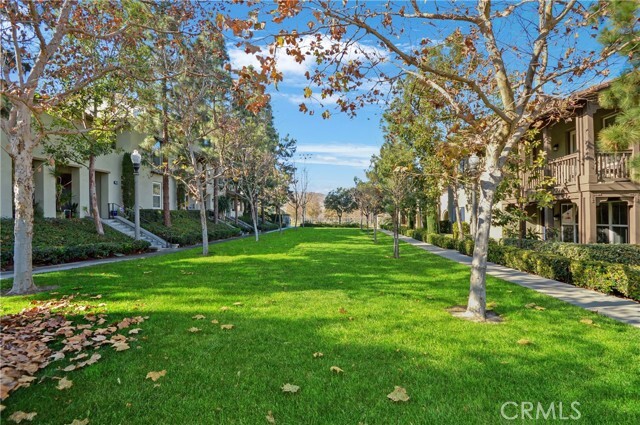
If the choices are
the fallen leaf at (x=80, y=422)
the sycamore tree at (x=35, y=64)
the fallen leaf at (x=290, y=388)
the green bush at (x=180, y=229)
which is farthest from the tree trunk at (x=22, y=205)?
the green bush at (x=180, y=229)

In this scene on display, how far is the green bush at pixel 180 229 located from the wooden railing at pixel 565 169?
55.6 ft

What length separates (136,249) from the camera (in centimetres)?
1497

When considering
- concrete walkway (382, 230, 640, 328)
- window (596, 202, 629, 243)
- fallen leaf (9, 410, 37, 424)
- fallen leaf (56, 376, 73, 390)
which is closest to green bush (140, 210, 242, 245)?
concrete walkway (382, 230, 640, 328)

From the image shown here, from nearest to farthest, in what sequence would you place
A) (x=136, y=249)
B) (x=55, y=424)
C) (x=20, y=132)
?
(x=55, y=424)
(x=20, y=132)
(x=136, y=249)

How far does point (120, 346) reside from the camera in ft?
13.0

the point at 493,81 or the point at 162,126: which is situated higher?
the point at 162,126

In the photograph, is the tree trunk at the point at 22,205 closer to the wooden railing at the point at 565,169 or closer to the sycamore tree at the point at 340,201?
the wooden railing at the point at 565,169

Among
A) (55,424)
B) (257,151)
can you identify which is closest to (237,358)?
(55,424)

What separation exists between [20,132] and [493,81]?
9.12 meters

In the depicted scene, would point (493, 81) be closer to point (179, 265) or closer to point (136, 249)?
point (179, 265)

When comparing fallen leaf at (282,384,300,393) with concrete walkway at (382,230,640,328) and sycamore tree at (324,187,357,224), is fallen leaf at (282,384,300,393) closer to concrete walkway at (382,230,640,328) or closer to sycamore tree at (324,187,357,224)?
concrete walkway at (382,230,640,328)

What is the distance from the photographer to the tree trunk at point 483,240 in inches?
217

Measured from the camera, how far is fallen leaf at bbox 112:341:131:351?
3.93 m

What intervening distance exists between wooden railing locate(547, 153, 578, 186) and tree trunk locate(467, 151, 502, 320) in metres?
9.16
